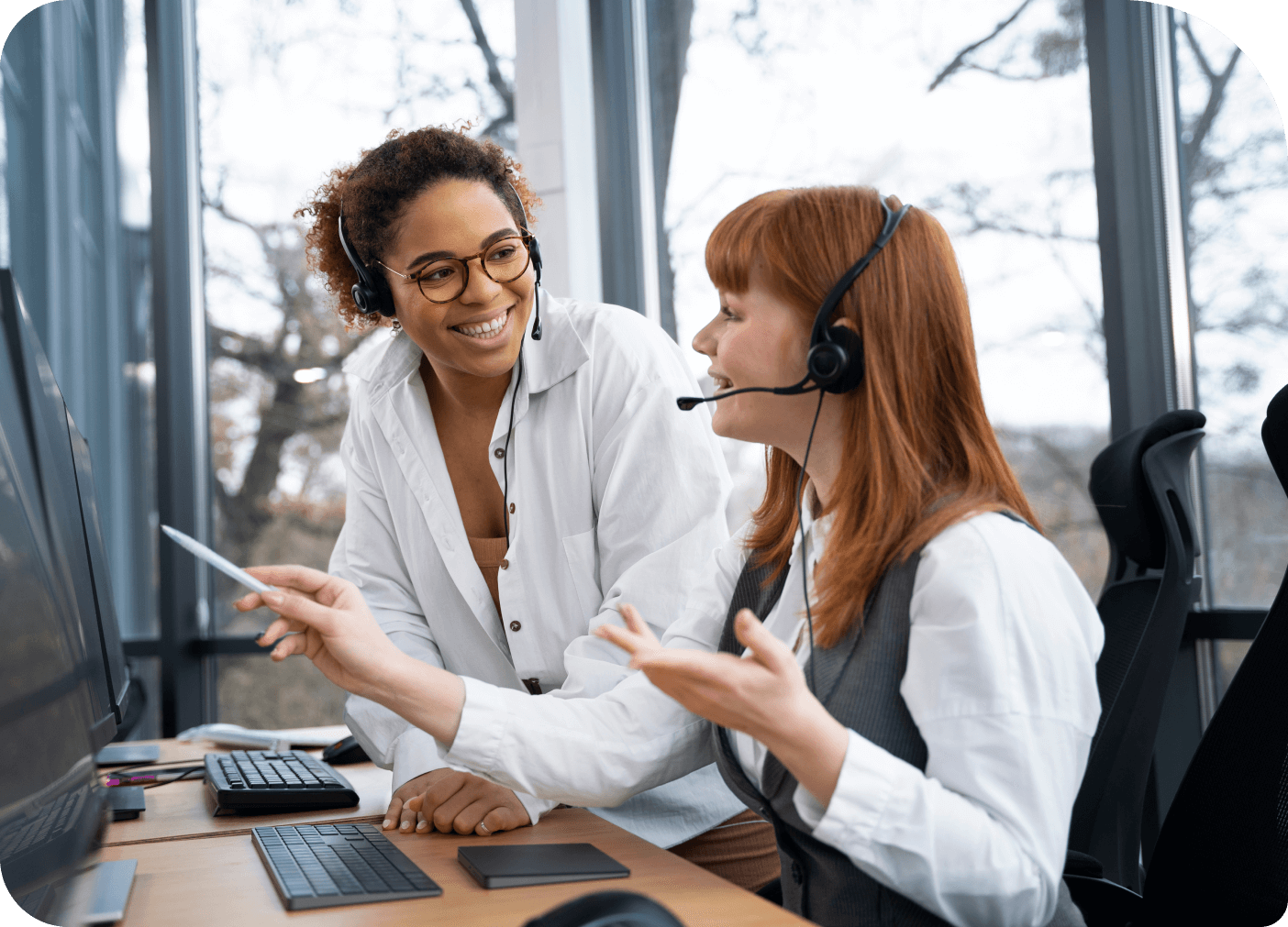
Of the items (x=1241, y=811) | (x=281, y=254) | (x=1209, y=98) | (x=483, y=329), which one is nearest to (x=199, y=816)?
(x=483, y=329)

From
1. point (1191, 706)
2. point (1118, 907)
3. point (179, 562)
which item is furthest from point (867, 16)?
point (179, 562)

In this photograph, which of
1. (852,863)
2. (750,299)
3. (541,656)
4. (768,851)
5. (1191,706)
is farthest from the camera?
(1191,706)

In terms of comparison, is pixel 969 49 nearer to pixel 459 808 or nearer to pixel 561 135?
pixel 561 135

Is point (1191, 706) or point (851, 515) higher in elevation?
point (851, 515)

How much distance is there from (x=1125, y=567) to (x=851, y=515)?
0.85 m

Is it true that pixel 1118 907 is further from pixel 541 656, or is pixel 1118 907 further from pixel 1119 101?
pixel 1119 101

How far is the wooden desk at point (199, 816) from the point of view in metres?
1.15

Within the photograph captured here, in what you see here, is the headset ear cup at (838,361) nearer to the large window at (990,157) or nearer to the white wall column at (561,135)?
the large window at (990,157)

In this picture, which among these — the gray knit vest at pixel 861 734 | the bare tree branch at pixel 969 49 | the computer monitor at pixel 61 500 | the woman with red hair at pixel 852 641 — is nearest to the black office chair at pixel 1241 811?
the woman with red hair at pixel 852 641

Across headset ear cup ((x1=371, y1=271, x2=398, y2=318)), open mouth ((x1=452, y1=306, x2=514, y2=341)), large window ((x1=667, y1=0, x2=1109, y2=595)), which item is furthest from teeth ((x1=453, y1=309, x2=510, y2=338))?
large window ((x1=667, y1=0, x2=1109, y2=595))

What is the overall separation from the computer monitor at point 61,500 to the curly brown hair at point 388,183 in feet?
1.86

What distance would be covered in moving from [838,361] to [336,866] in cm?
69

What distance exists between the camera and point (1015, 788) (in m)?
0.80

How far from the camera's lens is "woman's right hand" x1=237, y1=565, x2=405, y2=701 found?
0.98 meters
